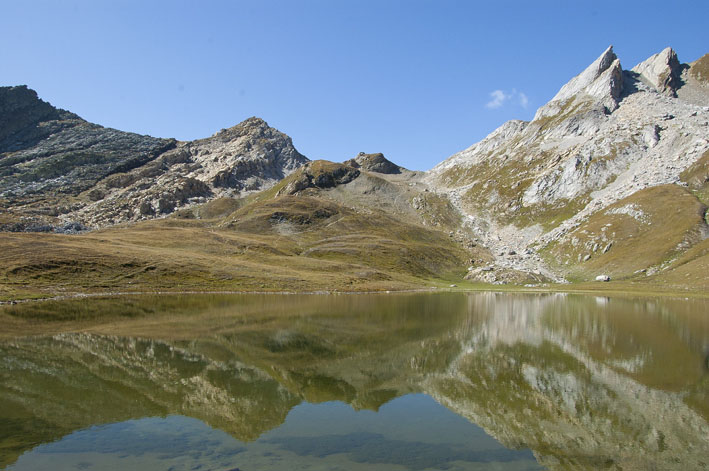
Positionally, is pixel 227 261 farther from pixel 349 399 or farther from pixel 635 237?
pixel 635 237

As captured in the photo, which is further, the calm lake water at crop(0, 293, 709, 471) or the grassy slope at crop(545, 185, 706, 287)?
the grassy slope at crop(545, 185, 706, 287)

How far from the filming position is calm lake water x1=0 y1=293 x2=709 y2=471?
620 inches

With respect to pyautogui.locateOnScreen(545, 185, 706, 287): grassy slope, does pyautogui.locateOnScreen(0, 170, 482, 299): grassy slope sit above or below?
below

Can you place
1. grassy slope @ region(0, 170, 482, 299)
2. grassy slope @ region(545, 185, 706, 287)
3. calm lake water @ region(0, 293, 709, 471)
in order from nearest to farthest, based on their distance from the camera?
1. calm lake water @ region(0, 293, 709, 471)
2. grassy slope @ region(0, 170, 482, 299)
3. grassy slope @ region(545, 185, 706, 287)

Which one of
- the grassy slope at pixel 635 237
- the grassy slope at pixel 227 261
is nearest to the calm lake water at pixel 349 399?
the grassy slope at pixel 227 261

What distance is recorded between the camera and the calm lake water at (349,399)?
15.7 m

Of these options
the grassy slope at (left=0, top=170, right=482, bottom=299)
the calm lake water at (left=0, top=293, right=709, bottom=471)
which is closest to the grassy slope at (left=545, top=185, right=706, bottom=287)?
the grassy slope at (left=0, top=170, right=482, bottom=299)

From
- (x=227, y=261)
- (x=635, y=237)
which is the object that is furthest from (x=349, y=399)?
(x=635, y=237)

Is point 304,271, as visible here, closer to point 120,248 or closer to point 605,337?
point 120,248

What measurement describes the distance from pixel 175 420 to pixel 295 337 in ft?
76.6

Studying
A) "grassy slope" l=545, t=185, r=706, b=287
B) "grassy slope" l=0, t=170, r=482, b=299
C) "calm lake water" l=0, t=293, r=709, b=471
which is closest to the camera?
"calm lake water" l=0, t=293, r=709, b=471

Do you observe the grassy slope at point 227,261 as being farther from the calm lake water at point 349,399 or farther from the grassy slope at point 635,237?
the calm lake water at point 349,399

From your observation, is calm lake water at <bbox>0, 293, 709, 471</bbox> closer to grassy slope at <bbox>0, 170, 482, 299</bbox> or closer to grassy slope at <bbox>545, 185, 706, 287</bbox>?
grassy slope at <bbox>0, 170, 482, 299</bbox>

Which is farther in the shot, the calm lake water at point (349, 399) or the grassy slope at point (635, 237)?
the grassy slope at point (635, 237)
